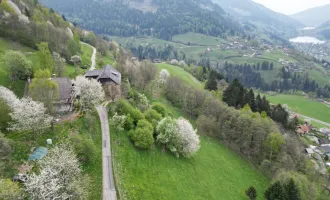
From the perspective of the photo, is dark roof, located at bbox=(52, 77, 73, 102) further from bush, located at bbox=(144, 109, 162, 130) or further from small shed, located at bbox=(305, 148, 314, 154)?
small shed, located at bbox=(305, 148, 314, 154)

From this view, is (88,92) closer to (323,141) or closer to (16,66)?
(16,66)

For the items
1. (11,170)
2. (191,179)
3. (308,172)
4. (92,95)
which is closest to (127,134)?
(92,95)

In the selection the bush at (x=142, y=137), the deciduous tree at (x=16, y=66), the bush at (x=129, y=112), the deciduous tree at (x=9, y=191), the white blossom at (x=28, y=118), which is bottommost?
the bush at (x=142, y=137)

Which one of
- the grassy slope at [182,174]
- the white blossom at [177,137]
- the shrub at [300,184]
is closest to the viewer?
the grassy slope at [182,174]

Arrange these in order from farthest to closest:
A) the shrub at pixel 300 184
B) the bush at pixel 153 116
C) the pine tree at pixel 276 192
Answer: the bush at pixel 153 116, the shrub at pixel 300 184, the pine tree at pixel 276 192

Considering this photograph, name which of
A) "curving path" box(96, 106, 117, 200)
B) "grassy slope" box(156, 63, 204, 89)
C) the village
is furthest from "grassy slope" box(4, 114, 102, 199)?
"grassy slope" box(156, 63, 204, 89)

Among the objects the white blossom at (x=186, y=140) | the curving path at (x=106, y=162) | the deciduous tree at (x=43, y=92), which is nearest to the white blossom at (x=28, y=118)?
the deciduous tree at (x=43, y=92)

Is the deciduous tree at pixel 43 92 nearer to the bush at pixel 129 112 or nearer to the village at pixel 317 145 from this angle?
the bush at pixel 129 112

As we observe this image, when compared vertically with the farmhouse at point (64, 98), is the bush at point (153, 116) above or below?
below
